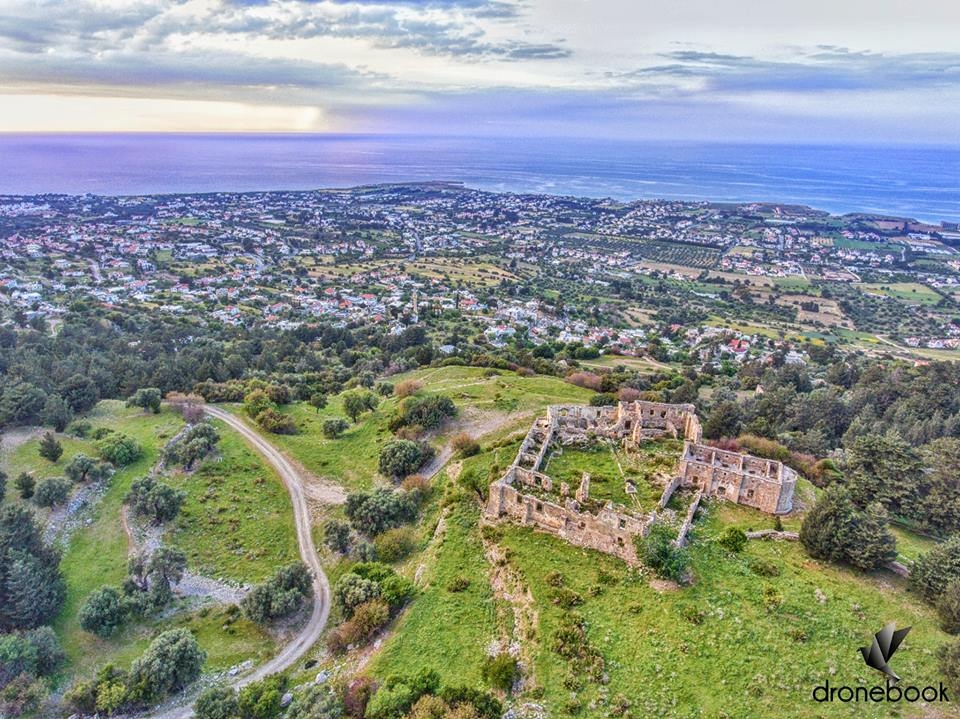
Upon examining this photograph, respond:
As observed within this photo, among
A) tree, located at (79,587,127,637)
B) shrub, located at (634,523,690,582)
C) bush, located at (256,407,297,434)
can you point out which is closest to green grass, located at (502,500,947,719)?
shrub, located at (634,523,690,582)

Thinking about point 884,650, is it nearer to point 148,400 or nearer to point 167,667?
point 167,667

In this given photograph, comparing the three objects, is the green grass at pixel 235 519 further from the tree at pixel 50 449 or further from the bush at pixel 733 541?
the bush at pixel 733 541

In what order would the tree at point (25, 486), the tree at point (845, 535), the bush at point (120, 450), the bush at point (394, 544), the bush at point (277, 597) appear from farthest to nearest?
the bush at point (120, 450) < the tree at point (25, 486) < the bush at point (394, 544) < the bush at point (277, 597) < the tree at point (845, 535)

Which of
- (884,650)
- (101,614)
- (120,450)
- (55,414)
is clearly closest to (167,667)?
(101,614)

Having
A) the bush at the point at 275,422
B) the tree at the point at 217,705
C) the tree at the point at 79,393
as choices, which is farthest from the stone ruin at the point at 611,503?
the tree at the point at 79,393

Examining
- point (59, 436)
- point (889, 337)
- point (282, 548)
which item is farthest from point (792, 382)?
point (59, 436)

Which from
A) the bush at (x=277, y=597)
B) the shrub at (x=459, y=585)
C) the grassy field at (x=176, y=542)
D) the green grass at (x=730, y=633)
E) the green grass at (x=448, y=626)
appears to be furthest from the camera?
the bush at (x=277, y=597)

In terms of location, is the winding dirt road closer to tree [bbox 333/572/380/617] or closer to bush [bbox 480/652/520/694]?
tree [bbox 333/572/380/617]
